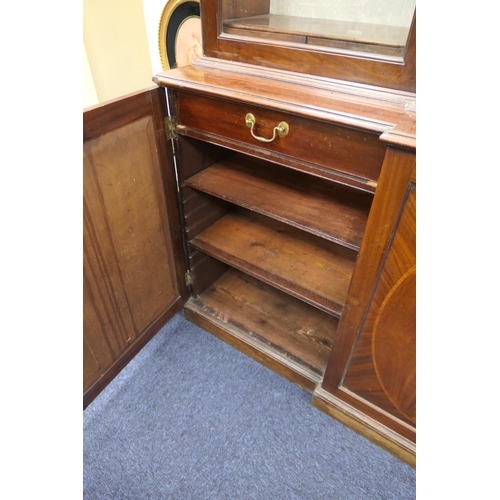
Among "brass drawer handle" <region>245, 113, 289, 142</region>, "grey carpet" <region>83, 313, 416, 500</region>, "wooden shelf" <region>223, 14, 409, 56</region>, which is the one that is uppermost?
"wooden shelf" <region>223, 14, 409, 56</region>

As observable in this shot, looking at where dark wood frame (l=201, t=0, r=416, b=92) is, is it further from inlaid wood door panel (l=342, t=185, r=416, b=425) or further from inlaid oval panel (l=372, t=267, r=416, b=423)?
inlaid oval panel (l=372, t=267, r=416, b=423)

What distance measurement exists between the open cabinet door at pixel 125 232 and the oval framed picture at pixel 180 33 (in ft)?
1.72

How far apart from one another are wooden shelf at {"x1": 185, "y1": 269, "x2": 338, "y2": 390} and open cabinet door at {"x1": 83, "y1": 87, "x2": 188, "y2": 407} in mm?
197

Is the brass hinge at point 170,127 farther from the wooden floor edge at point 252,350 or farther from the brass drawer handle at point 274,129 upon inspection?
the wooden floor edge at point 252,350

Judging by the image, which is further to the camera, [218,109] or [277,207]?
[277,207]

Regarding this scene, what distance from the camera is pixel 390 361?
0.86 metres

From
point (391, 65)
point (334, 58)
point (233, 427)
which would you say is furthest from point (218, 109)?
point (233, 427)

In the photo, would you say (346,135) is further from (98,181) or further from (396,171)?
(98,181)

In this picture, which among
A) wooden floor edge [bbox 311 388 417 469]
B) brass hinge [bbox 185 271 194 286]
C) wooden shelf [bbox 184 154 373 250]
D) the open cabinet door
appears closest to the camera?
the open cabinet door

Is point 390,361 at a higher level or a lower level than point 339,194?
lower

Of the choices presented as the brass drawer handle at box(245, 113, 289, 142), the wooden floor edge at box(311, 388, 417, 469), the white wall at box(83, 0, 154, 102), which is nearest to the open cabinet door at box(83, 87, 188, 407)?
the brass drawer handle at box(245, 113, 289, 142)

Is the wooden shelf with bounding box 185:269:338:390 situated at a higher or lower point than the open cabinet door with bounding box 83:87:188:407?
lower

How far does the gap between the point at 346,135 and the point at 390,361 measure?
57 cm

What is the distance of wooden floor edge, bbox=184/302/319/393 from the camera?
1.17m
